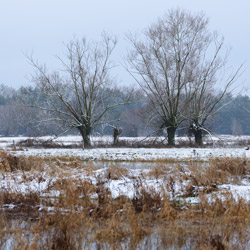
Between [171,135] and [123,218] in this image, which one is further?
[171,135]

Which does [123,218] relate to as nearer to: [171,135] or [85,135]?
[85,135]

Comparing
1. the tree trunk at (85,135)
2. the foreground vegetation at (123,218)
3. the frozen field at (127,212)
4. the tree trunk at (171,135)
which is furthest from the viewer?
the tree trunk at (171,135)

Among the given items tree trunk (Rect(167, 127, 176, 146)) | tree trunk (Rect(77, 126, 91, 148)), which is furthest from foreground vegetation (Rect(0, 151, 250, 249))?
tree trunk (Rect(167, 127, 176, 146))

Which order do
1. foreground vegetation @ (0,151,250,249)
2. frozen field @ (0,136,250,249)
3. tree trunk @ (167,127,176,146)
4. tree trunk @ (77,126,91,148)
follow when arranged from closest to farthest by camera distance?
foreground vegetation @ (0,151,250,249)
frozen field @ (0,136,250,249)
tree trunk @ (77,126,91,148)
tree trunk @ (167,127,176,146)

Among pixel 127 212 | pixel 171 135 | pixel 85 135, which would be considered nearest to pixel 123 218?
pixel 127 212

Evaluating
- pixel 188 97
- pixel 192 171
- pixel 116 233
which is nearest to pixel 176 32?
pixel 188 97

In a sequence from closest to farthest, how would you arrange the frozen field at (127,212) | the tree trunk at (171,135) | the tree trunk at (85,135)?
the frozen field at (127,212) < the tree trunk at (85,135) < the tree trunk at (171,135)

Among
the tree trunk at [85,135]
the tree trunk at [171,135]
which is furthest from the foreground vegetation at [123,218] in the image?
the tree trunk at [171,135]

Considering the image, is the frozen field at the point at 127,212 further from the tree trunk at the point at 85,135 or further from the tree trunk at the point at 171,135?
the tree trunk at the point at 171,135

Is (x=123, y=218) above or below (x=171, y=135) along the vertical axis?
below

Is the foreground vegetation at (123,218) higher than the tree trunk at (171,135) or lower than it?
lower

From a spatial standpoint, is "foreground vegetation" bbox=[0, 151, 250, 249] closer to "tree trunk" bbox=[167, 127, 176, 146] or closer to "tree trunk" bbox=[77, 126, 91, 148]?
"tree trunk" bbox=[77, 126, 91, 148]

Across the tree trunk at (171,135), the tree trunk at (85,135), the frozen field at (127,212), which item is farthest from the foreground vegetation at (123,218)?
the tree trunk at (171,135)

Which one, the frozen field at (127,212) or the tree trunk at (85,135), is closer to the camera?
the frozen field at (127,212)
